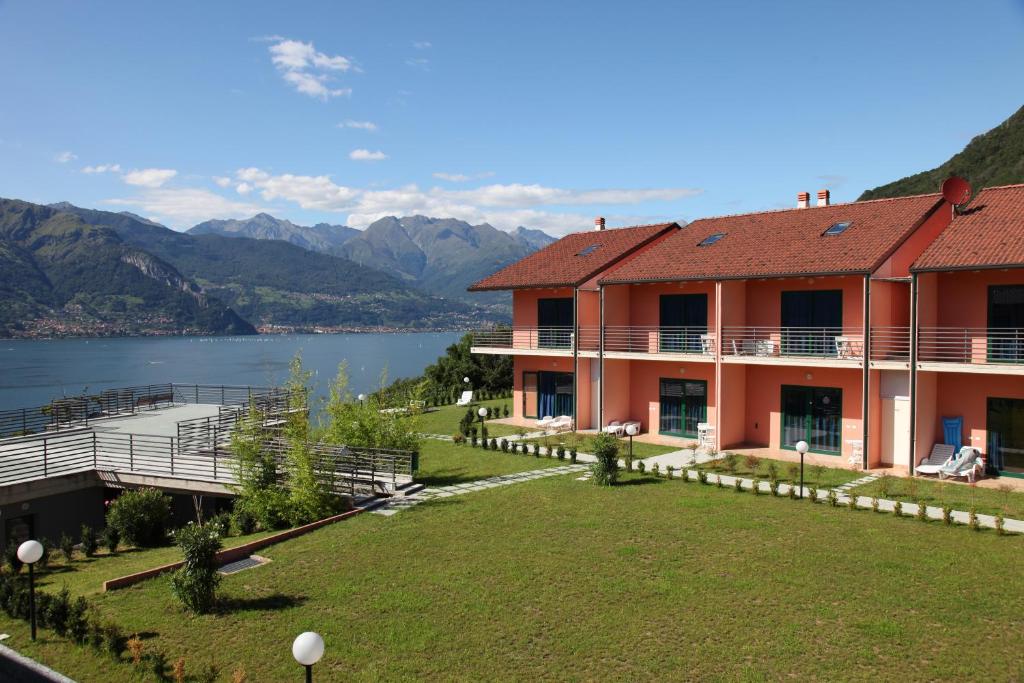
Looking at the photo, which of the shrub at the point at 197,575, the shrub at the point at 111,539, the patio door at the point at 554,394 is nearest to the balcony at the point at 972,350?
the patio door at the point at 554,394

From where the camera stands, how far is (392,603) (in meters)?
10.1

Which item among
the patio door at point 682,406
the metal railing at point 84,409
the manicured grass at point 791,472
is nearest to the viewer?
the manicured grass at point 791,472

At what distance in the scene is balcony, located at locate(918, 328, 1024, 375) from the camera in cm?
1688

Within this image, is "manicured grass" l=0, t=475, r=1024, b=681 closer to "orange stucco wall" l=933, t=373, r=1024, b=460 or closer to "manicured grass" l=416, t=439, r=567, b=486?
"manicured grass" l=416, t=439, r=567, b=486

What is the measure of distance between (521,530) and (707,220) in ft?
56.1

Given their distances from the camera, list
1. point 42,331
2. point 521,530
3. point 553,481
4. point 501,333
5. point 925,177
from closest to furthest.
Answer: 1. point 521,530
2. point 553,481
3. point 501,333
4. point 925,177
5. point 42,331

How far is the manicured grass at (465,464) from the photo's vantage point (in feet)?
60.8

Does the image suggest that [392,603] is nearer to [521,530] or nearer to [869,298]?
[521,530]

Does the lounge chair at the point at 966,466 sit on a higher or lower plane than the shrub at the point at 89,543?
higher

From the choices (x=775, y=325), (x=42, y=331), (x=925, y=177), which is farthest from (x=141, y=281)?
(x=775, y=325)

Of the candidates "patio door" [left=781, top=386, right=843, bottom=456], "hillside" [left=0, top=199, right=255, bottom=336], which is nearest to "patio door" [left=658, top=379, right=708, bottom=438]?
"patio door" [left=781, top=386, right=843, bottom=456]

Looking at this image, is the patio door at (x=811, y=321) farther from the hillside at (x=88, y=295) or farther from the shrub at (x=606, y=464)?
the hillside at (x=88, y=295)

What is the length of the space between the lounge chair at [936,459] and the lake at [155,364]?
53.8 meters

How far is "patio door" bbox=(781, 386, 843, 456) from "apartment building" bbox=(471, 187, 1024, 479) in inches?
1.8
